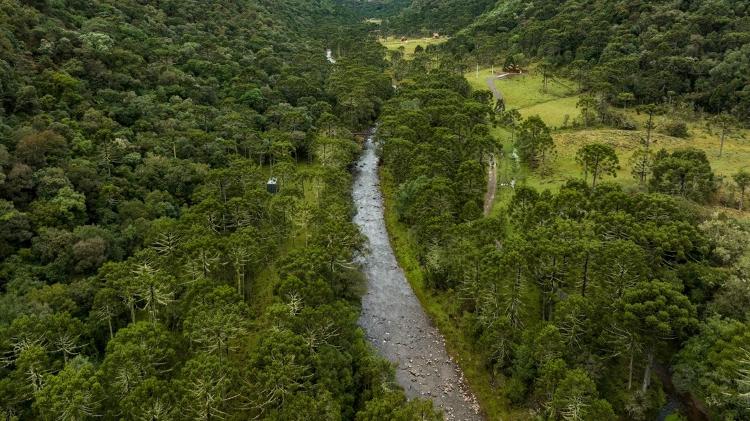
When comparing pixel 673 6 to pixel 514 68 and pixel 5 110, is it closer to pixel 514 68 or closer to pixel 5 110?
pixel 514 68

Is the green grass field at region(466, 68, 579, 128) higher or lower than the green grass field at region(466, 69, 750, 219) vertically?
higher

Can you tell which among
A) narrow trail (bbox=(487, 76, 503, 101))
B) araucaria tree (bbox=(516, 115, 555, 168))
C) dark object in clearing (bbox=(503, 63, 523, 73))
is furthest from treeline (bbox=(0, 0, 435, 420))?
dark object in clearing (bbox=(503, 63, 523, 73))

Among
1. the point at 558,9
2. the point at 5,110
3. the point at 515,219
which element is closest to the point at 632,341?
the point at 515,219

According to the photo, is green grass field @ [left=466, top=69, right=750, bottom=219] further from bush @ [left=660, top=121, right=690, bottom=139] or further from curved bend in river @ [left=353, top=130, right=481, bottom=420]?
curved bend in river @ [left=353, top=130, right=481, bottom=420]

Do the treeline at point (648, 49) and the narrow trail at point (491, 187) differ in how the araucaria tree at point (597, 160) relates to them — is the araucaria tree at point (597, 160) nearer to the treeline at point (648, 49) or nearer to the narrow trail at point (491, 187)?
the narrow trail at point (491, 187)

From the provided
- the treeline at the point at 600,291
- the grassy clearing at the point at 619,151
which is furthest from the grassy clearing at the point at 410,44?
the treeline at the point at 600,291

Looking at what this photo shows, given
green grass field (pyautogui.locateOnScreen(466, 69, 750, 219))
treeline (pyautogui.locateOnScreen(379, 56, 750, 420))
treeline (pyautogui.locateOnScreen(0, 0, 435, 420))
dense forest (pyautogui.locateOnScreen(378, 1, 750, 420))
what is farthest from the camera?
green grass field (pyautogui.locateOnScreen(466, 69, 750, 219))

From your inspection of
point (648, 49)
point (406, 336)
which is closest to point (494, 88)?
point (648, 49)
